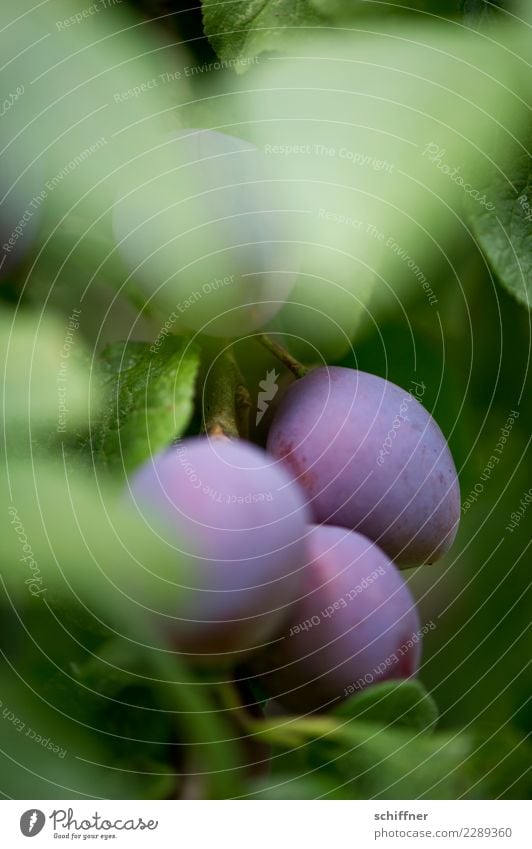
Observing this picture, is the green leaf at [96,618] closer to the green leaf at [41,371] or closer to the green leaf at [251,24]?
the green leaf at [41,371]

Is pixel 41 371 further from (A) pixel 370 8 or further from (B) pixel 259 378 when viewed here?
(A) pixel 370 8

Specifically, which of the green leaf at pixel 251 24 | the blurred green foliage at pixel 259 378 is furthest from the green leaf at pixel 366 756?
the green leaf at pixel 251 24

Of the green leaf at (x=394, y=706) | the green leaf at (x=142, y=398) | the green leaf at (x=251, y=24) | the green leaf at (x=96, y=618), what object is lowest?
the green leaf at (x=394, y=706)

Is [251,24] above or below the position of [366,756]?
above

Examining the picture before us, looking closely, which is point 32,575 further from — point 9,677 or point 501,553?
point 501,553

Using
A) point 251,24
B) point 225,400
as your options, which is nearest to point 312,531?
point 225,400
